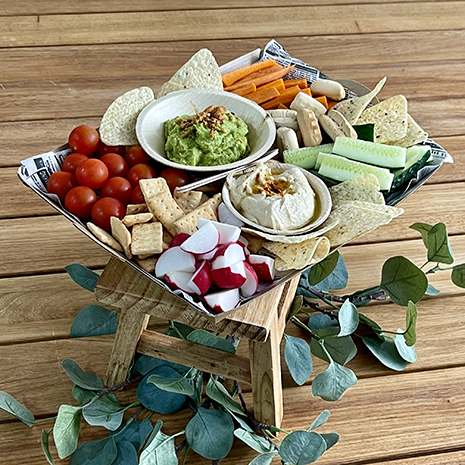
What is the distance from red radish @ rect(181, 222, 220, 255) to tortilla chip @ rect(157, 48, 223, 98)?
1.58 feet

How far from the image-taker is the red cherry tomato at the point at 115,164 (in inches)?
50.3

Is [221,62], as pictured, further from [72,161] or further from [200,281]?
[200,281]

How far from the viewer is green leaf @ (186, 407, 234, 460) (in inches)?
48.9

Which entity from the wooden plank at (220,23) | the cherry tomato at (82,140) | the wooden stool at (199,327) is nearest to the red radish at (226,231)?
the wooden stool at (199,327)

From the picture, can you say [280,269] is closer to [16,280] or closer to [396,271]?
[396,271]

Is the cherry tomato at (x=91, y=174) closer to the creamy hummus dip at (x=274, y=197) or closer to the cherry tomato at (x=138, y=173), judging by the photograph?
the cherry tomato at (x=138, y=173)

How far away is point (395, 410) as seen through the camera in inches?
56.4

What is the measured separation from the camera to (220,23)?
9.23 ft

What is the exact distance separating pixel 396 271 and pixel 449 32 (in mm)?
1839

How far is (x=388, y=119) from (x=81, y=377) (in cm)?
84

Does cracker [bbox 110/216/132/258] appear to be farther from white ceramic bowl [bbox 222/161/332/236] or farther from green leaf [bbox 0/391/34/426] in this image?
green leaf [bbox 0/391/34/426]

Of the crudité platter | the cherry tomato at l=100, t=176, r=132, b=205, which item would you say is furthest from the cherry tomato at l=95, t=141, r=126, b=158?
the cherry tomato at l=100, t=176, r=132, b=205

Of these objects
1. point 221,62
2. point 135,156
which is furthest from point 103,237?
point 221,62

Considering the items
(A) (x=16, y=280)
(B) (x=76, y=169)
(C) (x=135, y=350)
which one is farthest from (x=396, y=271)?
(A) (x=16, y=280)
